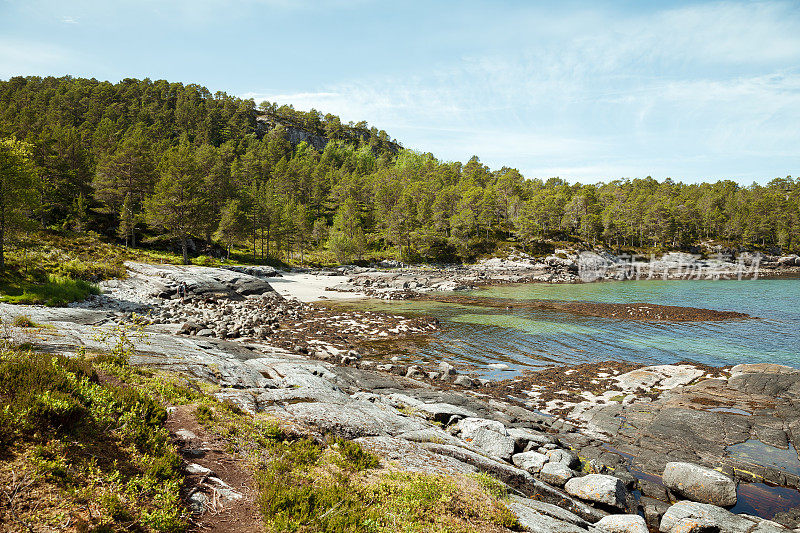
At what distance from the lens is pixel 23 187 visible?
1189 inches

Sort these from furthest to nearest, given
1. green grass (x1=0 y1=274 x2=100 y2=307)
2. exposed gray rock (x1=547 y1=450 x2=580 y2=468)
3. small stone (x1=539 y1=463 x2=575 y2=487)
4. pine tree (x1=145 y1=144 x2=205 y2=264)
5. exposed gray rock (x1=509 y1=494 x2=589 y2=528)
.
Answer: pine tree (x1=145 y1=144 x2=205 y2=264) → green grass (x1=0 y1=274 x2=100 y2=307) → exposed gray rock (x1=547 y1=450 x2=580 y2=468) → small stone (x1=539 y1=463 x2=575 y2=487) → exposed gray rock (x1=509 y1=494 x2=589 y2=528)

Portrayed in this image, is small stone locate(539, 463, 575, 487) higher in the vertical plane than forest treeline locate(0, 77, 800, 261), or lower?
lower

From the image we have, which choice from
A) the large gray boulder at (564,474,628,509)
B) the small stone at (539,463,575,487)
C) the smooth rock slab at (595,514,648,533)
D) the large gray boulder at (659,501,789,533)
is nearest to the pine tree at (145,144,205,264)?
the small stone at (539,463,575,487)

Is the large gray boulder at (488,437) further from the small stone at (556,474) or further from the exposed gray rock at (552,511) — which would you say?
the exposed gray rock at (552,511)

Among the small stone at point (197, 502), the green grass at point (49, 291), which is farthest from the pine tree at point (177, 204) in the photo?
the small stone at point (197, 502)

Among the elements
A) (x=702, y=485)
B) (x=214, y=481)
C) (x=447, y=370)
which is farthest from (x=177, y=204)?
(x=702, y=485)

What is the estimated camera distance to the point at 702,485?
1102cm

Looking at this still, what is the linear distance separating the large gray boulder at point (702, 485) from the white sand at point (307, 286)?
43.0 m

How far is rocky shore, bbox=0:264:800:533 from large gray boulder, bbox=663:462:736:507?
3 cm

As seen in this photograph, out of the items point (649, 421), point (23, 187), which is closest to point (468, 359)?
point (649, 421)

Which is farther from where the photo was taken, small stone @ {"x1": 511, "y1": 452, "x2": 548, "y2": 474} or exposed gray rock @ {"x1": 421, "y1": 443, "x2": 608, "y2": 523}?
small stone @ {"x1": 511, "y1": 452, "x2": 548, "y2": 474}

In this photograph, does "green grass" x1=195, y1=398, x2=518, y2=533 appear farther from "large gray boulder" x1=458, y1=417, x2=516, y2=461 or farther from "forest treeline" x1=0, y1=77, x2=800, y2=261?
"forest treeline" x1=0, y1=77, x2=800, y2=261

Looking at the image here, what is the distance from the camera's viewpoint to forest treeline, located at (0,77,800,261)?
2618 inches

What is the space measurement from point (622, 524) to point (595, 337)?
26.5 m
